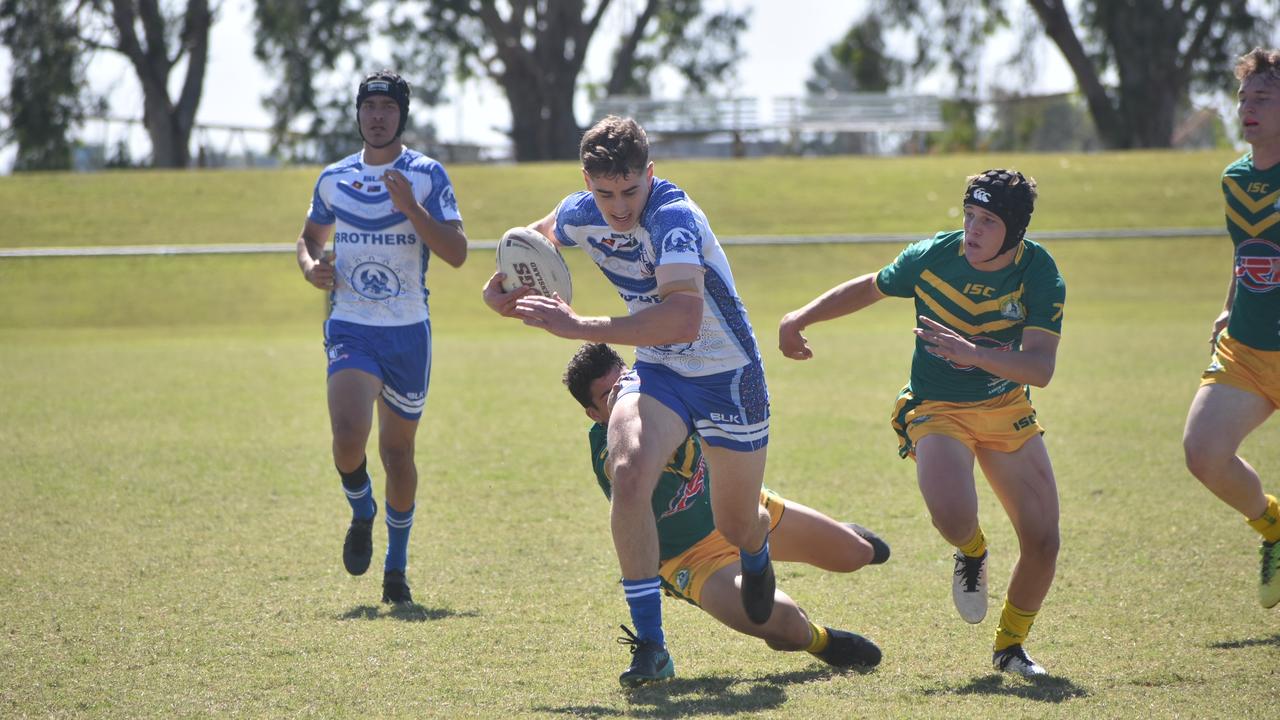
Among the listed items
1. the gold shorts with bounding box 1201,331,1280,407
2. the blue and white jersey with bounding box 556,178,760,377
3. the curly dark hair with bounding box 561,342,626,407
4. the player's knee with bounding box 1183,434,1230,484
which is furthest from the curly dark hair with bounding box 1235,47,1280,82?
the curly dark hair with bounding box 561,342,626,407

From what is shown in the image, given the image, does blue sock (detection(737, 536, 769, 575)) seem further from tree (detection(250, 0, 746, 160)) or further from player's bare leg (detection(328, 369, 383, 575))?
tree (detection(250, 0, 746, 160))

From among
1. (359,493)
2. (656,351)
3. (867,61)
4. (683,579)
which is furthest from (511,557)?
(867,61)

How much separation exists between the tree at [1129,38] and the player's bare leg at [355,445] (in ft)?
117

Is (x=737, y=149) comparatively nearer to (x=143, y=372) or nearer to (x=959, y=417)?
(x=143, y=372)

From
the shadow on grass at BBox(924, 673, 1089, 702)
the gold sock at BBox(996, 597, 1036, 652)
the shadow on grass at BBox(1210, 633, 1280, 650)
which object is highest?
the gold sock at BBox(996, 597, 1036, 652)

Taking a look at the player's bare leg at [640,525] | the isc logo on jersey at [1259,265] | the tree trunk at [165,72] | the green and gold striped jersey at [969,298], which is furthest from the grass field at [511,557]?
the tree trunk at [165,72]

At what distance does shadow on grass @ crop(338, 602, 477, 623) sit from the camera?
5555 mm

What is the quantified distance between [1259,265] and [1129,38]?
3672 centimetres

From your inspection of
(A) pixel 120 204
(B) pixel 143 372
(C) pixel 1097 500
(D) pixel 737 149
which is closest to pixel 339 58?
(D) pixel 737 149

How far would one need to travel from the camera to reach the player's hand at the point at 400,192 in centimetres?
614

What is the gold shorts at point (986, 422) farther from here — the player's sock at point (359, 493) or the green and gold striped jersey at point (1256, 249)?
the player's sock at point (359, 493)

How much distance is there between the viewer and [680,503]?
5184 mm

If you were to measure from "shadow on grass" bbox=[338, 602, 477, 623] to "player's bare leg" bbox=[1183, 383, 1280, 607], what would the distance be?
10.1ft

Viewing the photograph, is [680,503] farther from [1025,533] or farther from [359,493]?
[359,493]
